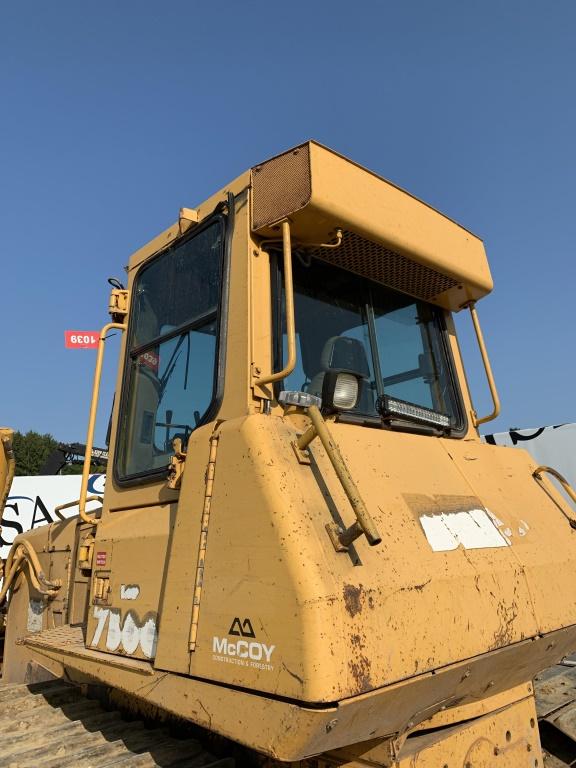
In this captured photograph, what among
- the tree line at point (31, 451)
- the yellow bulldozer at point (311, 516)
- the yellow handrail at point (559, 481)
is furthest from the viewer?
the tree line at point (31, 451)

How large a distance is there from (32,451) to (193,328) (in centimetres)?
4119

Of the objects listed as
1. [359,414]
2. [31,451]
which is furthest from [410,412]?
[31,451]

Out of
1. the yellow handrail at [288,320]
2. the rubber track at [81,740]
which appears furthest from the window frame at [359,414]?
the rubber track at [81,740]

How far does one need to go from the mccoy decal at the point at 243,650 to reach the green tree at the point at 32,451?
3970 centimetres

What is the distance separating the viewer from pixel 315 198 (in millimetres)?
2422

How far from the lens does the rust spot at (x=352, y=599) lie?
66.5 inches

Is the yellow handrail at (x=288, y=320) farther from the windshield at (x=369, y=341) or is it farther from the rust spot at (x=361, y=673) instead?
the rust spot at (x=361, y=673)

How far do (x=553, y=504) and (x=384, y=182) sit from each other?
74.2 inches

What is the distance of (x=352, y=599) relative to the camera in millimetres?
1709

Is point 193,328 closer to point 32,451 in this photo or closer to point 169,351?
point 169,351

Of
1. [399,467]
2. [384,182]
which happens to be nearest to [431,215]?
[384,182]

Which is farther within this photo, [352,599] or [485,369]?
[485,369]

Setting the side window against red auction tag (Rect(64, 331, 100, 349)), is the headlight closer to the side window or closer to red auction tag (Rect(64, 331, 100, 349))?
the side window

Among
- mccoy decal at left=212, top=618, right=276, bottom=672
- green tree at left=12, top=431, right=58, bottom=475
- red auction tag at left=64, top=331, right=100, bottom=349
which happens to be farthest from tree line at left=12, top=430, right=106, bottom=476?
mccoy decal at left=212, top=618, right=276, bottom=672
